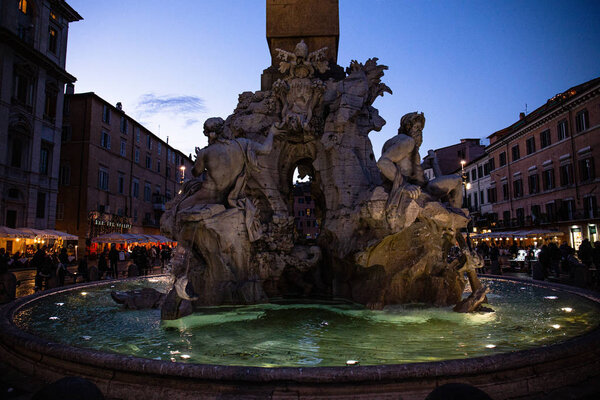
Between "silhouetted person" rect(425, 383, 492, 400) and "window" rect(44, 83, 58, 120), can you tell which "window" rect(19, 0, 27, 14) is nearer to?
"window" rect(44, 83, 58, 120)

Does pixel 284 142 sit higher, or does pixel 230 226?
pixel 284 142

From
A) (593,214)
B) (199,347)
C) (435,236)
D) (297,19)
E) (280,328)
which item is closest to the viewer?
(199,347)

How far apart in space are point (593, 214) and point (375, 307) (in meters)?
27.5

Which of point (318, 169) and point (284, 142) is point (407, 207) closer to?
point (318, 169)

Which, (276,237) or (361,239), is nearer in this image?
(361,239)

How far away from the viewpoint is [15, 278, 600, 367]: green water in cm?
395

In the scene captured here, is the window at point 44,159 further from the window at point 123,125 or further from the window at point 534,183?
the window at point 534,183

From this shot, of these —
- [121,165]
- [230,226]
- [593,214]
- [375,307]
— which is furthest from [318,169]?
[121,165]

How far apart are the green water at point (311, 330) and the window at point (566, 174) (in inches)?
1073

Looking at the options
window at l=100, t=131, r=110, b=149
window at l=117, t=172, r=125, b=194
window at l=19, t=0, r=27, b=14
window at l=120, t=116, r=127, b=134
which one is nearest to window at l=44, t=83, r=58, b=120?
window at l=19, t=0, r=27, b=14

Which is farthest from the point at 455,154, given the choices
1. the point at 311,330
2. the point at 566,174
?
the point at 311,330

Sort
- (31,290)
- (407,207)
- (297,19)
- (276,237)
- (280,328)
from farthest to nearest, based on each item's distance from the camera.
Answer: (31,290)
(297,19)
(276,237)
(407,207)
(280,328)

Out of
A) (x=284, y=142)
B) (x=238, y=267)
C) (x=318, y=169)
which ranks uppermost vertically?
(x=284, y=142)

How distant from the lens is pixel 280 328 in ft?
17.0
